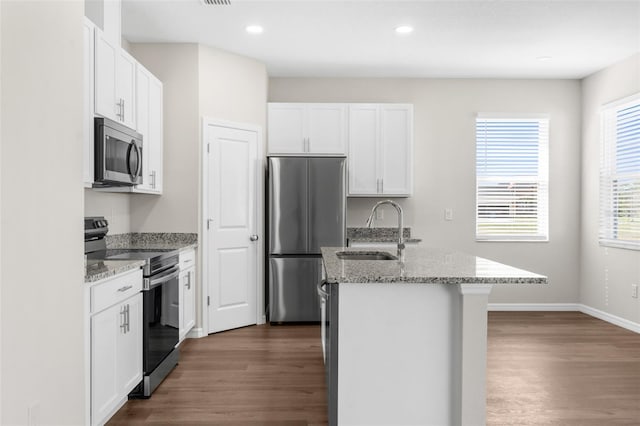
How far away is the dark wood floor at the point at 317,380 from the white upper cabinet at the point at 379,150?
1737 millimetres

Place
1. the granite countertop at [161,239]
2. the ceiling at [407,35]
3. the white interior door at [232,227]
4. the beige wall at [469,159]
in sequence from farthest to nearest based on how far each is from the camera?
the beige wall at [469,159] < the white interior door at [232,227] < the granite countertop at [161,239] < the ceiling at [407,35]

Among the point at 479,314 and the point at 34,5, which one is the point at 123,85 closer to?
the point at 34,5

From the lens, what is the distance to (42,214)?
1.80 meters

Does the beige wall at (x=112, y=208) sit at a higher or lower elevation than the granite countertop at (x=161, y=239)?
higher

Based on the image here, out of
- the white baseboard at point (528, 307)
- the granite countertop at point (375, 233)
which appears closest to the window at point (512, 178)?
the white baseboard at point (528, 307)

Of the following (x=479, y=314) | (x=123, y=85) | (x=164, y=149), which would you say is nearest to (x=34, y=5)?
(x=123, y=85)

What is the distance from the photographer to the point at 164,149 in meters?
4.30

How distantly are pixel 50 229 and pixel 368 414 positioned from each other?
5.46ft

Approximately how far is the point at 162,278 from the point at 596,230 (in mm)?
4722

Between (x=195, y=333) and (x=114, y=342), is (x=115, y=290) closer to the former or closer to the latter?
(x=114, y=342)

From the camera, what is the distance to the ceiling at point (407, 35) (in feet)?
11.6

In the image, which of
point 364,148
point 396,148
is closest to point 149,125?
point 364,148

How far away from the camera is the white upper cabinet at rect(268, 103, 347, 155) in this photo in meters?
4.99

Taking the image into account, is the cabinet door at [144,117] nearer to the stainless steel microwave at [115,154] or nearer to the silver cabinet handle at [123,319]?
the stainless steel microwave at [115,154]
